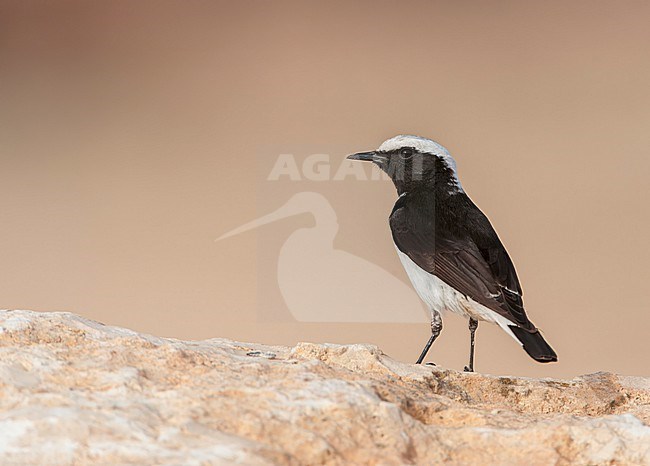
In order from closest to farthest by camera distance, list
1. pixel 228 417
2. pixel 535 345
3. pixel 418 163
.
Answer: pixel 228 417, pixel 535 345, pixel 418 163

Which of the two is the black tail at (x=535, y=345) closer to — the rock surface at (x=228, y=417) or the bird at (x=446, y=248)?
the bird at (x=446, y=248)

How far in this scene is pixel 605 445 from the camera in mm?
1112

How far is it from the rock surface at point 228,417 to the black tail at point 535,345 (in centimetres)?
81

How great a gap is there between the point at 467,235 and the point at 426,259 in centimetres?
16

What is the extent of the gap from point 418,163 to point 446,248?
1.48 feet

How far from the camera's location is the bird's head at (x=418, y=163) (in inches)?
106

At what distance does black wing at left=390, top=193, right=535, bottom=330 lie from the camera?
223cm

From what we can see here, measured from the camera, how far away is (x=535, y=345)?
2.12m
